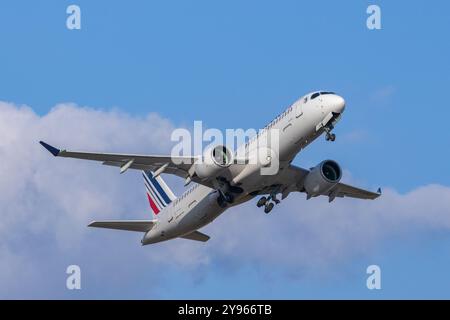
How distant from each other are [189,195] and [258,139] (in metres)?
8.41

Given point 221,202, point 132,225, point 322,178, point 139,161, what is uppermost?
point 139,161

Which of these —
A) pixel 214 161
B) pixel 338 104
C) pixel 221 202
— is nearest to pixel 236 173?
pixel 214 161

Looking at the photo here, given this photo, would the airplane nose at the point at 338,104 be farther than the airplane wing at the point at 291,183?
No

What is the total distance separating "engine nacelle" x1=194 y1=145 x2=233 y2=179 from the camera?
184 ft

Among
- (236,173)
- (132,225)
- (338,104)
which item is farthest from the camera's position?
(132,225)

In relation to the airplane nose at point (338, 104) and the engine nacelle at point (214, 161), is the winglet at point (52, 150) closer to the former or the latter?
the engine nacelle at point (214, 161)

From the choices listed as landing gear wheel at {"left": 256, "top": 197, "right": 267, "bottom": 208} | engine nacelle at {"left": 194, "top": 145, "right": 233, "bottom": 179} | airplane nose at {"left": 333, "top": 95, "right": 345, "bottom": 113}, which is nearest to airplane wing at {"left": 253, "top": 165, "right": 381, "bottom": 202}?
landing gear wheel at {"left": 256, "top": 197, "right": 267, "bottom": 208}

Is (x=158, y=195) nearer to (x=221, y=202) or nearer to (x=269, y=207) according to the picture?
(x=221, y=202)

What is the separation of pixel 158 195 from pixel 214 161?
48.1ft

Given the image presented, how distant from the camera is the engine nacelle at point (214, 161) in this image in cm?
5609

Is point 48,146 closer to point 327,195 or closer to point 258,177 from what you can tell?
point 258,177

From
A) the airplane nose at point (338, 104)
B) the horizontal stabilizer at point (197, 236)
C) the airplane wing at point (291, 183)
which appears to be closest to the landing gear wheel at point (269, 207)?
the airplane wing at point (291, 183)

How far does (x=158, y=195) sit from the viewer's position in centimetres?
6994
